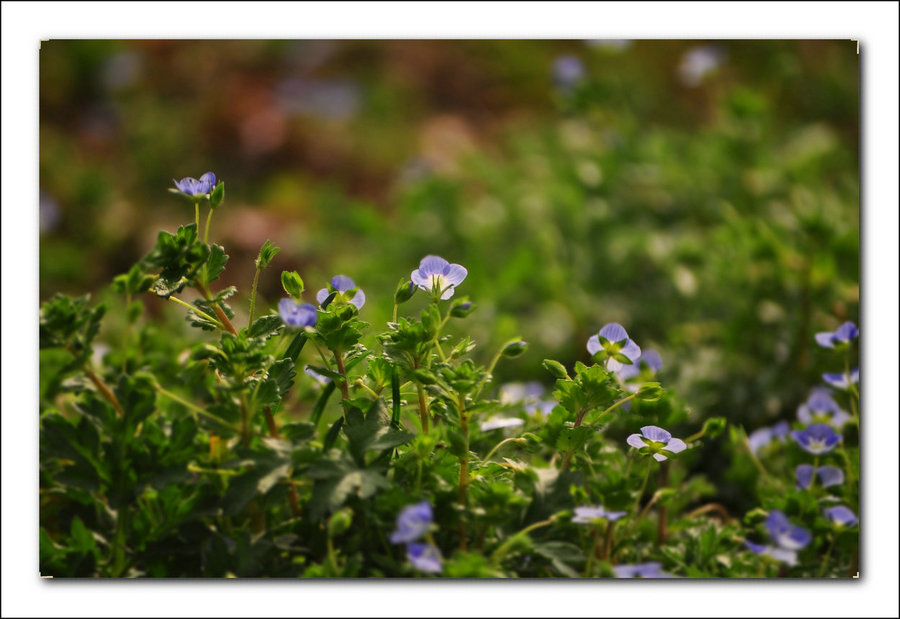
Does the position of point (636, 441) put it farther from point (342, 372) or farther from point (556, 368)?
point (342, 372)

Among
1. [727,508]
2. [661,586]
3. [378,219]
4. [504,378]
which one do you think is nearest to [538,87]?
[378,219]

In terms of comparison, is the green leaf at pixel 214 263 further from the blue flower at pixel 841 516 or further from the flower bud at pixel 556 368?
the blue flower at pixel 841 516

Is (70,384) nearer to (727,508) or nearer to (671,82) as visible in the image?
(727,508)

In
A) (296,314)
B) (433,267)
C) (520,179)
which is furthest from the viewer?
(520,179)

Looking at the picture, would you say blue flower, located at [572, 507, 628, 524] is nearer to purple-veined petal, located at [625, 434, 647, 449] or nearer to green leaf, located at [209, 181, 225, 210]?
purple-veined petal, located at [625, 434, 647, 449]

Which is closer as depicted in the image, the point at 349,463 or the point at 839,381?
the point at 349,463

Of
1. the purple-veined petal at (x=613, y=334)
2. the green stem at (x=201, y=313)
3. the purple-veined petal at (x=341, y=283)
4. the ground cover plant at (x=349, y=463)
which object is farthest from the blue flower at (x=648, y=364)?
the green stem at (x=201, y=313)

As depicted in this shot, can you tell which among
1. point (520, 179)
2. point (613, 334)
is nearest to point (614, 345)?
point (613, 334)
